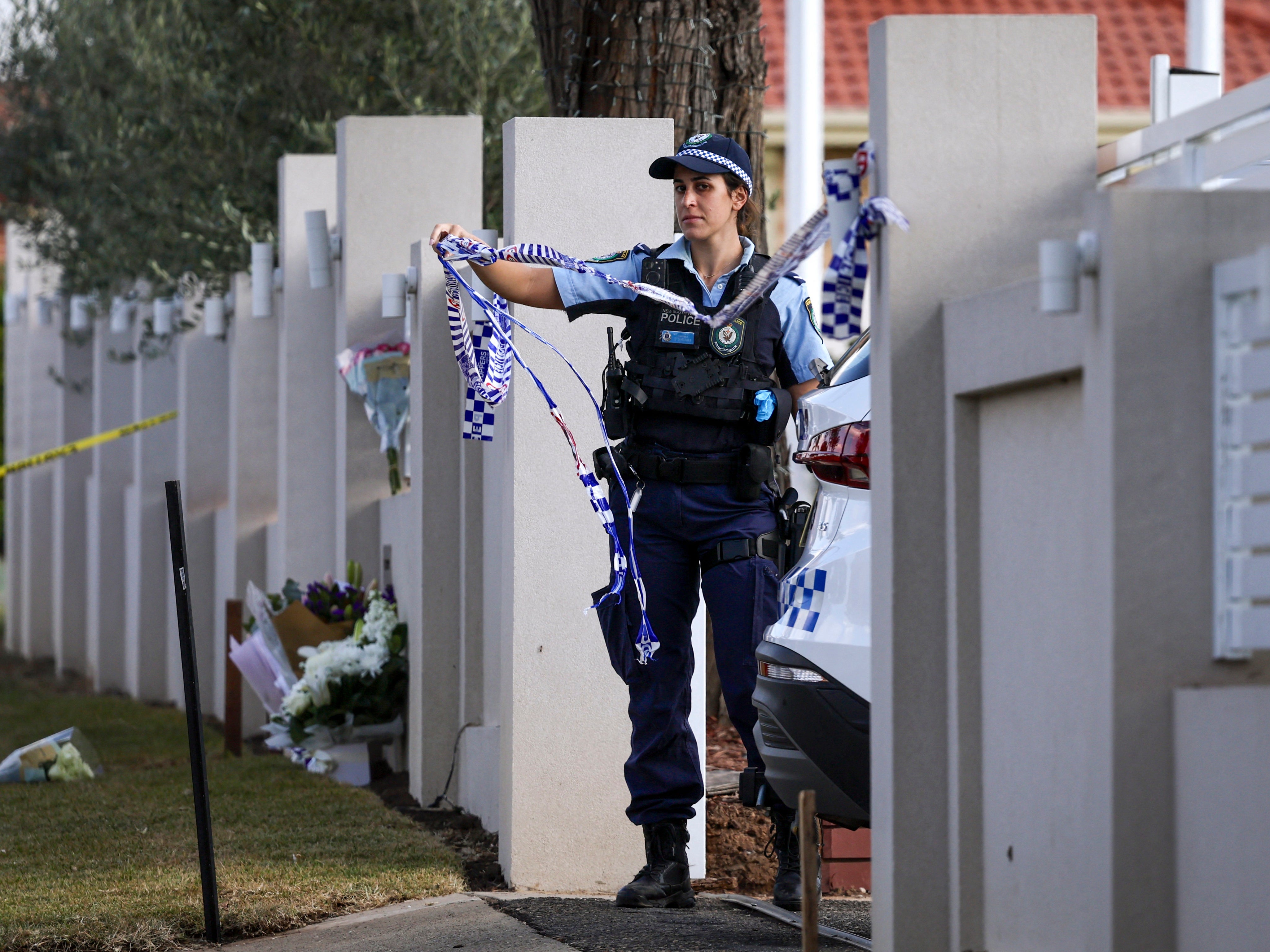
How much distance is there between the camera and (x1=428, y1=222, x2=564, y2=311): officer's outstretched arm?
5316 mm

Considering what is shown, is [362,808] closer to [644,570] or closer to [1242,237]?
[644,570]

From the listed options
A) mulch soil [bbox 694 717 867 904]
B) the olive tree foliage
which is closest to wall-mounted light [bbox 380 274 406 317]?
mulch soil [bbox 694 717 867 904]

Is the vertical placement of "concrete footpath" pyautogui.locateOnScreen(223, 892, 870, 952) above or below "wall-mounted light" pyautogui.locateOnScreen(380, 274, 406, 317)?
below

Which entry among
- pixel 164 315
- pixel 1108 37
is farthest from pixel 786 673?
pixel 1108 37

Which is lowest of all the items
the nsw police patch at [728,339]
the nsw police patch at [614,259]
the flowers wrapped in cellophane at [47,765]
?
the flowers wrapped in cellophane at [47,765]

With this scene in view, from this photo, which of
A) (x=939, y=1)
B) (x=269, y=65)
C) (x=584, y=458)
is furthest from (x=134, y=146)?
(x=939, y=1)

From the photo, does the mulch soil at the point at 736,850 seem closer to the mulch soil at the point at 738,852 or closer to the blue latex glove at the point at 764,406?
the mulch soil at the point at 738,852

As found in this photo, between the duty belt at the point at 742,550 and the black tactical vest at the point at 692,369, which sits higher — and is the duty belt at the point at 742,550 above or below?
below

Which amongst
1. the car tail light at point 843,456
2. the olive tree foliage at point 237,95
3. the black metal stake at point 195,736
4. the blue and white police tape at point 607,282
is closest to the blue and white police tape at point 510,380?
the blue and white police tape at point 607,282

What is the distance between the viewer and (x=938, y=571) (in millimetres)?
3936

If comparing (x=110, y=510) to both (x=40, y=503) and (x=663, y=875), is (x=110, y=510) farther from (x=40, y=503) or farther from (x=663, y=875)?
(x=663, y=875)

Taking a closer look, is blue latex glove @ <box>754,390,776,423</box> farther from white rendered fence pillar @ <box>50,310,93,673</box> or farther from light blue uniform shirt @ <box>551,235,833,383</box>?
white rendered fence pillar @ <box>50,310,93,673</box>

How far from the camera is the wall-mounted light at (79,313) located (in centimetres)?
1530

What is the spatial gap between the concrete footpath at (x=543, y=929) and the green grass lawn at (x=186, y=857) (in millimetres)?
166
